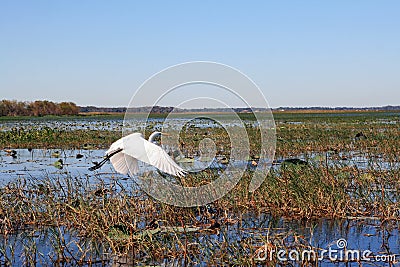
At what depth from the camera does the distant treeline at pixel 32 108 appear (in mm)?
73062

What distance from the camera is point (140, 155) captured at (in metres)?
7.82

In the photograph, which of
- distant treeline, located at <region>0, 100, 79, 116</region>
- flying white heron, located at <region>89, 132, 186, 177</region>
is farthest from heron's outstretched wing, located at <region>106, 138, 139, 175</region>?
distant treeline, located at <region>0, 100, 79, 116</region>

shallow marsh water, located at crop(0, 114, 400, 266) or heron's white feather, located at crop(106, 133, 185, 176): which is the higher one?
heron's white feather, located at crop(106, 133, 185, 176)

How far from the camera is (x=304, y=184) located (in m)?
8.45

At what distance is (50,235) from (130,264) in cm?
167
